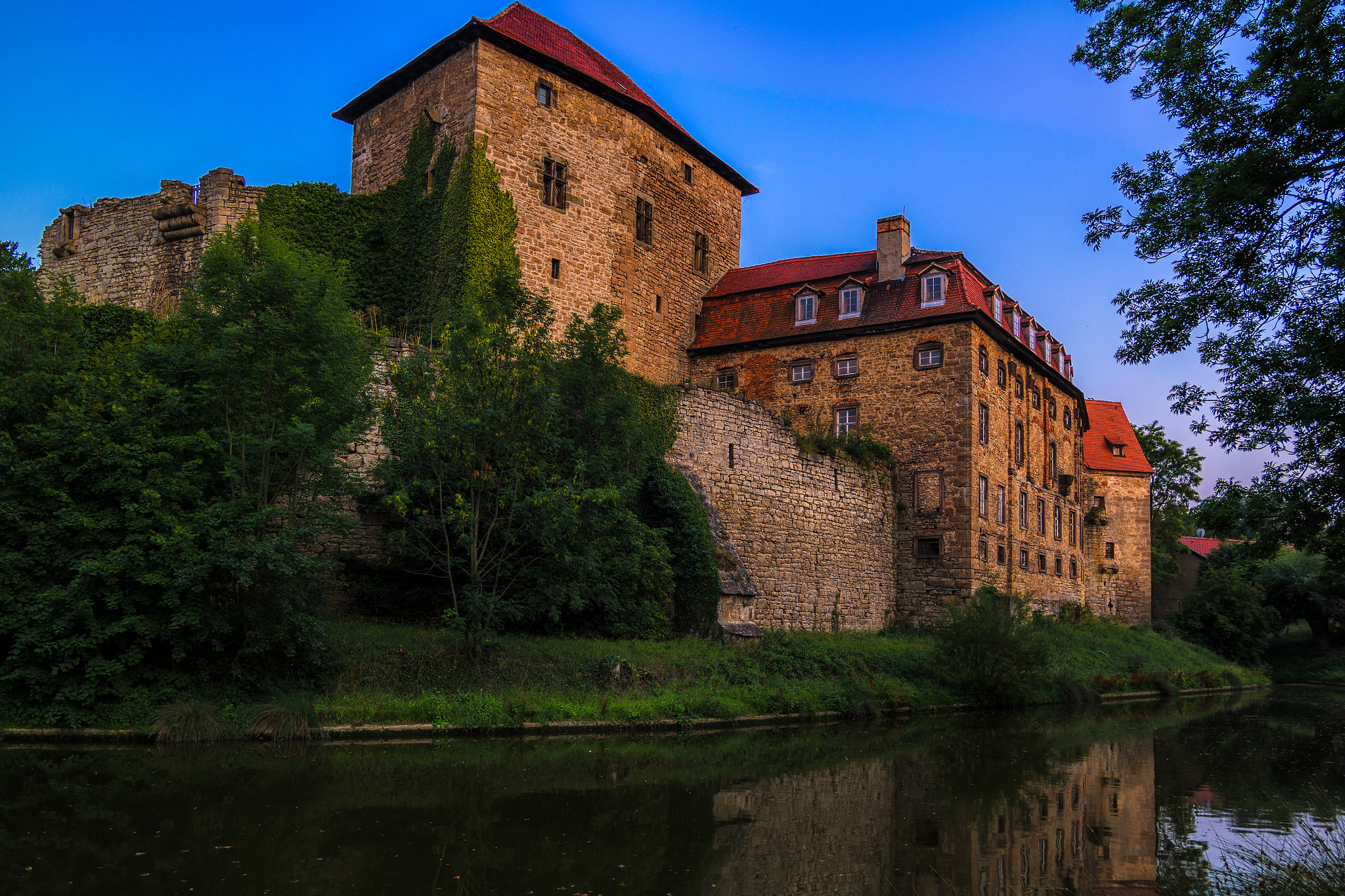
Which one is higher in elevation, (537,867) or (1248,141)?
(1248,141)

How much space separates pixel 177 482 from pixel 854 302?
24.2m

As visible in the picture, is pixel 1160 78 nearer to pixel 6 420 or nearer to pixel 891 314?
pixel 6 420

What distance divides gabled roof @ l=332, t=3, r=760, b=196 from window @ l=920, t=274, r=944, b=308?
10.6m

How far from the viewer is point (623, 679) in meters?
17.5

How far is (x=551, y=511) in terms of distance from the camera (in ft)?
51.7

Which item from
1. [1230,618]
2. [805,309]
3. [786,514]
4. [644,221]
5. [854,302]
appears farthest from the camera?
[1230,618]

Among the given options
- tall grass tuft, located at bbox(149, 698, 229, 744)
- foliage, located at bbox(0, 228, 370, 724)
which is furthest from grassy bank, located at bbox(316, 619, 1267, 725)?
tall grass tuft, located at bbox(149, 698, 229, 744)

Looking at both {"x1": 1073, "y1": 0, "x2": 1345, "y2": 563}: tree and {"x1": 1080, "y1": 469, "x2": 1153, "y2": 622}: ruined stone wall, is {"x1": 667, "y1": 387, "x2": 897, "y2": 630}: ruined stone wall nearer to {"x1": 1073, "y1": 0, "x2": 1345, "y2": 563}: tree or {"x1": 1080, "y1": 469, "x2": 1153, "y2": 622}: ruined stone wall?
{"x1": 1073, "y1": 0, "x2": 1345, "y2": 563}: tree

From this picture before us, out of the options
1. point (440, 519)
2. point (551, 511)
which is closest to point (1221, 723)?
point (551, 511)

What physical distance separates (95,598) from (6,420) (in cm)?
316

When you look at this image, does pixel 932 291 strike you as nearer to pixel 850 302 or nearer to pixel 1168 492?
pixel 850 302

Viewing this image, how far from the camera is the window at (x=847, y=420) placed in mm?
32156

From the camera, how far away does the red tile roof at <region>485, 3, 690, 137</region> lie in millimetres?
29469

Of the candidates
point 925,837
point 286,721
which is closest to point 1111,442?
point 925,837
